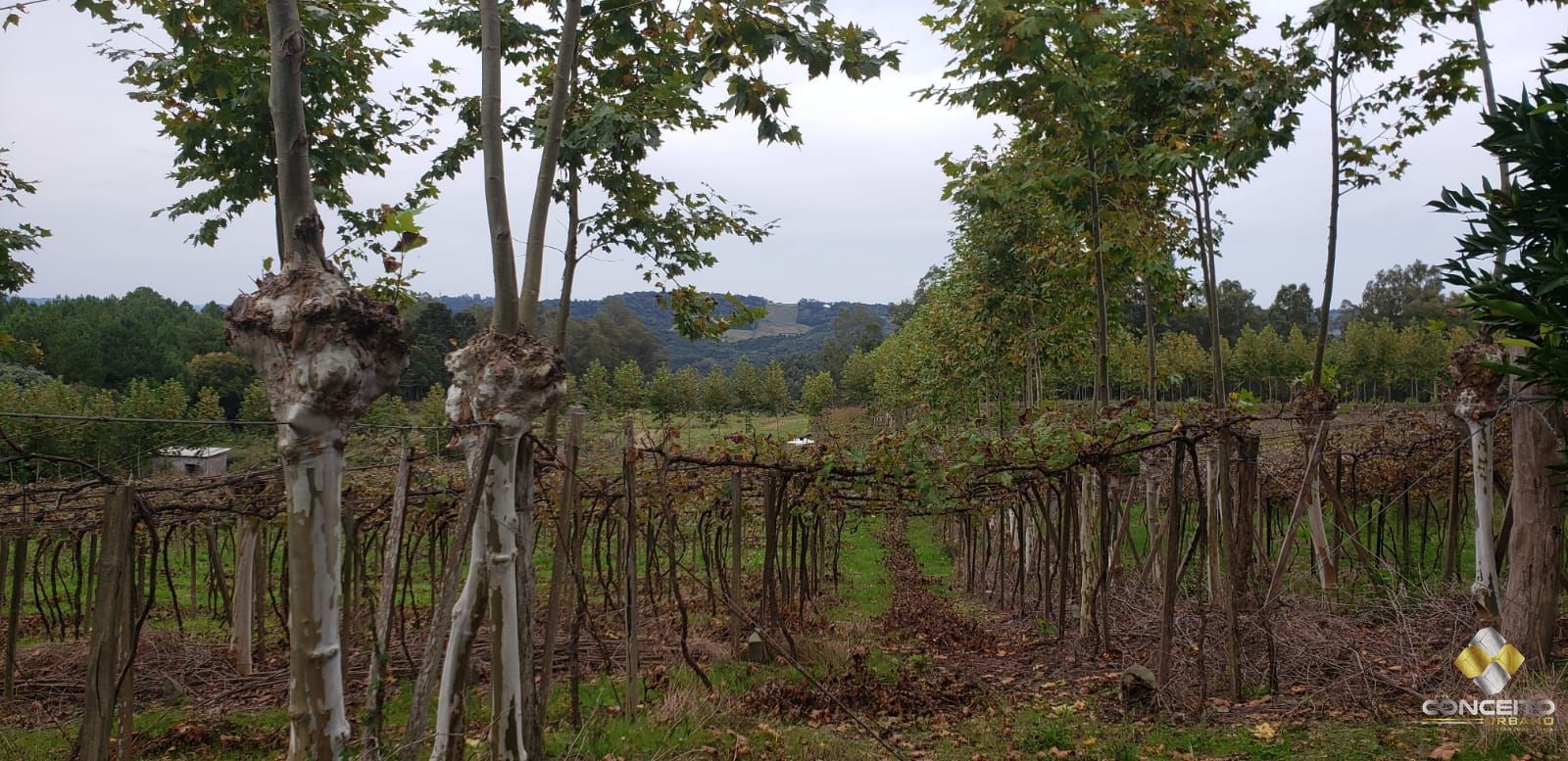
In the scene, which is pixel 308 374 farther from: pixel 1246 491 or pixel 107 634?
pixel 1246 491

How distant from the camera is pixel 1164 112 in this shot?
7.80 m

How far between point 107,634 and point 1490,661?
701 centimetres

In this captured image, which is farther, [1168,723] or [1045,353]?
[1045,353]

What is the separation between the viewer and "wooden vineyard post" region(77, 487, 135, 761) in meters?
3.08

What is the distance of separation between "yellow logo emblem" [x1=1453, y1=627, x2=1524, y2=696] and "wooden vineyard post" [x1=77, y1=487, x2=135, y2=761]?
6.81m

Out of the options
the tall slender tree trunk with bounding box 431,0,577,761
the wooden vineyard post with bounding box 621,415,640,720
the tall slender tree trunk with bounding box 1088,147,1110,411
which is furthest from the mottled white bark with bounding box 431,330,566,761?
the tall slender tree trunk with bounding box 1088,147,1110,411

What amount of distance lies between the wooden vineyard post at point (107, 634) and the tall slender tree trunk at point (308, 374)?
2.91ft

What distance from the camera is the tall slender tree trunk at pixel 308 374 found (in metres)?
2.69

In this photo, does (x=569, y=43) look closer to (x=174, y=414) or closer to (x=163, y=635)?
(x=163, y=635)

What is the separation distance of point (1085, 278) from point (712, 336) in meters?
4.27

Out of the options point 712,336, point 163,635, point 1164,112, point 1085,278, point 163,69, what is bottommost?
point 163,635

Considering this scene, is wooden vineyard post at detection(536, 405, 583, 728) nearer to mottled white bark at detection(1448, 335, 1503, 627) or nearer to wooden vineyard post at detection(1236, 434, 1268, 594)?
wooden vineyard post at detection(1236, 434, 1268, 594)

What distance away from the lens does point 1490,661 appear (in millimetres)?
4973

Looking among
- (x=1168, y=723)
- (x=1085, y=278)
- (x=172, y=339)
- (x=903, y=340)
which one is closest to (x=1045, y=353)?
(x=1085, y=278)
